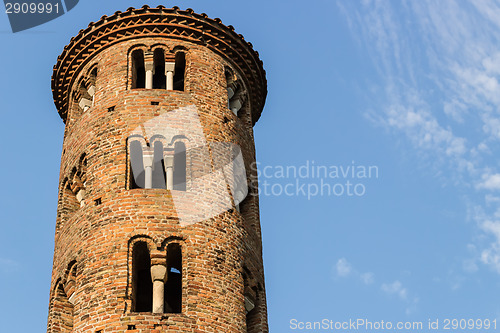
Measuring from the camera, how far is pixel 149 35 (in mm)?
26812

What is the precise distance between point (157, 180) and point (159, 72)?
460cm

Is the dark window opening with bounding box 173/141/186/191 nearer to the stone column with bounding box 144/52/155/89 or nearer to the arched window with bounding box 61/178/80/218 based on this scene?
the stone column with bounding box 144/52/155/89

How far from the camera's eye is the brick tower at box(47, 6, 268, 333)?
2098cm

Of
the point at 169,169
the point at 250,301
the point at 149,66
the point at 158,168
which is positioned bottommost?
the point at 250,301

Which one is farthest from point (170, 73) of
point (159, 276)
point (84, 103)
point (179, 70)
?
point (159, 276)

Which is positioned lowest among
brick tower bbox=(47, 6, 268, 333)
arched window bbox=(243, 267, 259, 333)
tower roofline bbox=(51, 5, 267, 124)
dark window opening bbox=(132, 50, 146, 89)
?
arched window bbox=(243, 267, 259, 333)

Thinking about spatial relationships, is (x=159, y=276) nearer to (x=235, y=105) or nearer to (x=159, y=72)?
(x=235, y=105)

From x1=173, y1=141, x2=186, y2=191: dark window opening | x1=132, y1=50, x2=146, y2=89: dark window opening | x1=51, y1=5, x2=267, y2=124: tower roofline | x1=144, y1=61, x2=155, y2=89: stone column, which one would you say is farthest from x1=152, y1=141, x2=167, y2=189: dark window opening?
x1=51, y1=5, x2=267, y2=124: tower roofline

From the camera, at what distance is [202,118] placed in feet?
81.7

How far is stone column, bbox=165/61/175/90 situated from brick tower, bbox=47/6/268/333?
5 centimetres

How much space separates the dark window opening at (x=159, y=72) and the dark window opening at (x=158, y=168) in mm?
3649

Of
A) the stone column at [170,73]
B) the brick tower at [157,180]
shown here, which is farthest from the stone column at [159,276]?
the stone column at [170,73]

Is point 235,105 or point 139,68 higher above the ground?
point 139,68

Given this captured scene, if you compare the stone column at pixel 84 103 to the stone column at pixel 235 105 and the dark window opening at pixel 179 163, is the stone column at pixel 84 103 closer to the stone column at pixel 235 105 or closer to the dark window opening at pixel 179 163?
the dark window opening at pixel 179 163
